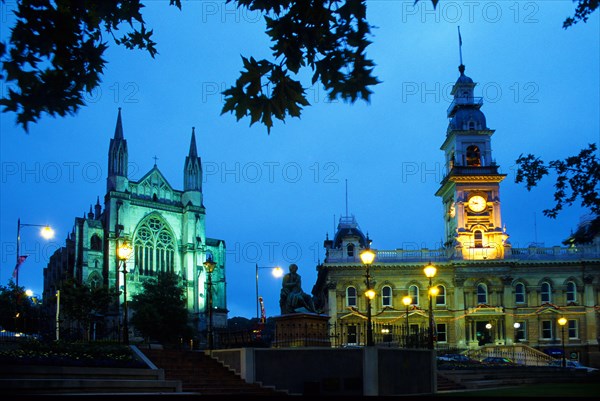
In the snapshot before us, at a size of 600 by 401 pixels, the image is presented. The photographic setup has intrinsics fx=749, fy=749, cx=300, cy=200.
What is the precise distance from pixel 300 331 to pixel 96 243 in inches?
2337

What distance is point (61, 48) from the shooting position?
7.92m

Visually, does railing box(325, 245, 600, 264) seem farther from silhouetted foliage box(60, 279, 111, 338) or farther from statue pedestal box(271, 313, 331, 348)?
statue pedestal box(271, 313, 331, 348)

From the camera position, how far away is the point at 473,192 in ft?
229

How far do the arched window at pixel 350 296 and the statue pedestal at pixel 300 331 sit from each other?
37579mm

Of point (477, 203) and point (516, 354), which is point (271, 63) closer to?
point (516, 354)

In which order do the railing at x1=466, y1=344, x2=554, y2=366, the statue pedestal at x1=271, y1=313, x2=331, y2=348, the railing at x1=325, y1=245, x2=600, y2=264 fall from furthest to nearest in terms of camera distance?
the railing at x1=325, y1=245, x2=600, y2=264
the railing at x1=466, y1=344, x2=554, y2=366
the statue pedestal at x1=271, y1=313, x2=331, y2=348

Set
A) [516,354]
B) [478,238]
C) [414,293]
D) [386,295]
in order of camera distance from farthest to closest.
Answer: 1. [478,238]
2. [386,295]
3. [414,293]
4. [516,354]

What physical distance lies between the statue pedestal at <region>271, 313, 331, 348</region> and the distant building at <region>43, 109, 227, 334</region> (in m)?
53.6

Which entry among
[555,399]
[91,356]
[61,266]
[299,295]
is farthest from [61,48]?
[61,266]

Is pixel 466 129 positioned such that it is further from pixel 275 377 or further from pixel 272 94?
pixel 272 94

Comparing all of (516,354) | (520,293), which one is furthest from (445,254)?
(516,354)

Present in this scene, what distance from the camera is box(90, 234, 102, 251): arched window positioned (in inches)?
3295

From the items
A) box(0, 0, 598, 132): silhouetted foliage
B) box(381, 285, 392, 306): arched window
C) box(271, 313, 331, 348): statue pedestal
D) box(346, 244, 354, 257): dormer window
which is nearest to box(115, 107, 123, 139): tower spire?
box(346, 244, 354, 257): dormer window

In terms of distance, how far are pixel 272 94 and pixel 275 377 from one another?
68.7 feet
